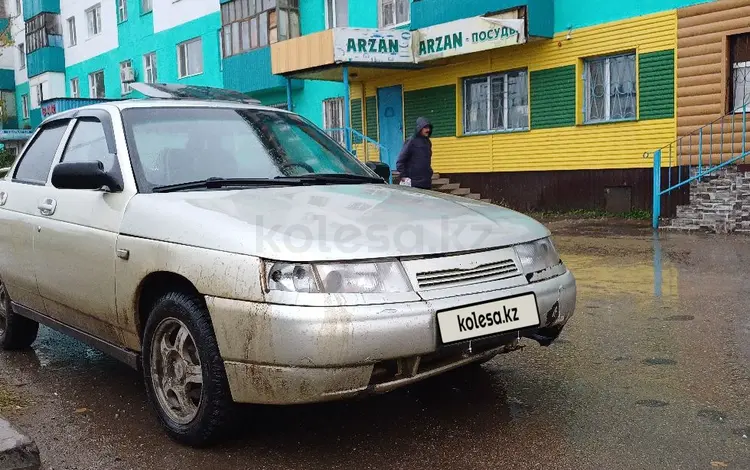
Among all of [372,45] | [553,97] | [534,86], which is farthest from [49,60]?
[553,97]

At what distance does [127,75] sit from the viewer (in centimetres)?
2869

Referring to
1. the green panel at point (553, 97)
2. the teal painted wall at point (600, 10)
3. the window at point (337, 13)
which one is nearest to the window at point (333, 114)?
the window at point (337, 13)

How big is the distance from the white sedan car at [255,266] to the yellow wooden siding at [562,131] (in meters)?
10.2

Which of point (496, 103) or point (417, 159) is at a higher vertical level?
point (496, 103)

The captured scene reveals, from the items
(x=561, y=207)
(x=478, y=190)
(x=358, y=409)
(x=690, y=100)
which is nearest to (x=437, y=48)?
(x=478, y=190)

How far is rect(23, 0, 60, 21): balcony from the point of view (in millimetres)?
35062

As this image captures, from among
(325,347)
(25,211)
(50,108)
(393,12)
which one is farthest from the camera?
(50,108)

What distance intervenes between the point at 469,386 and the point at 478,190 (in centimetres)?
1252

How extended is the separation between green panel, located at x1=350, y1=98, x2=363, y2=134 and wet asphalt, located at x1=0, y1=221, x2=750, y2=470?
14400mm

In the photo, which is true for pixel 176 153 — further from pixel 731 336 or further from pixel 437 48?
pixel 437 48

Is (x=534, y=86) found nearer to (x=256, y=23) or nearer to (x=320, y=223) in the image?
(x=256, y=23)

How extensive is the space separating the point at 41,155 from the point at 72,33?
3321 cm

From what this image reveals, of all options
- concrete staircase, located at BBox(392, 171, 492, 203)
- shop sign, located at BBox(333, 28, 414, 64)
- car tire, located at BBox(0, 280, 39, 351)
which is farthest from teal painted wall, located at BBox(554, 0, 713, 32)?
car tire, located at BBox(0, 280, 39, 351)

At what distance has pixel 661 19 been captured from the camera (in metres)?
12.7
